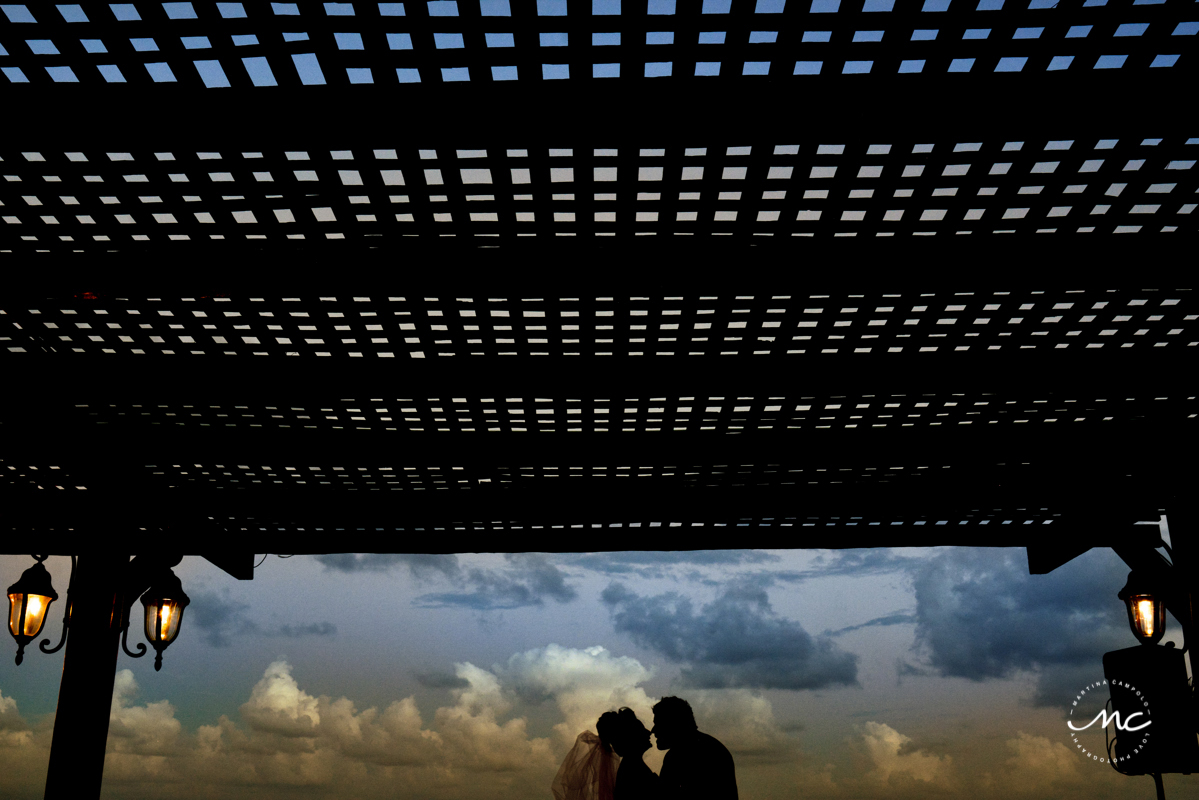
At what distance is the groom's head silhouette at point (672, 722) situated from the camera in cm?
439

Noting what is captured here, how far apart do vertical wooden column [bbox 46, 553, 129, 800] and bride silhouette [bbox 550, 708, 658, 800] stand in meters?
3.61

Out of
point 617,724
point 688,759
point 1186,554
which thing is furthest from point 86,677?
point 1186,554

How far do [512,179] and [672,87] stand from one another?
0.91m

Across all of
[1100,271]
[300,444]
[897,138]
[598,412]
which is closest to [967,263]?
[1100,271]

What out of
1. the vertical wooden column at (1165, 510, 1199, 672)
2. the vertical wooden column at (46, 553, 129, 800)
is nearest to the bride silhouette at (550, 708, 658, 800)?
the vertical wooden column at (46, 553, 129, 800)

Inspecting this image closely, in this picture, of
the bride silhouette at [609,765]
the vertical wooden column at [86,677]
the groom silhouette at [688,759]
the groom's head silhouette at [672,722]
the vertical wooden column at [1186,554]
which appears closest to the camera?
the groom silhouette at [688,759]

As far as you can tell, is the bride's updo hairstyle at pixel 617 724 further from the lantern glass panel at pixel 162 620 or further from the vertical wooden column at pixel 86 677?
the vertical wooden column at pixel 86 677

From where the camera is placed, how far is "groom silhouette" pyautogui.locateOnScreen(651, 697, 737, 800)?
423cm

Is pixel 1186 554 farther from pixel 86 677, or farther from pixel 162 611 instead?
pixel 86 677

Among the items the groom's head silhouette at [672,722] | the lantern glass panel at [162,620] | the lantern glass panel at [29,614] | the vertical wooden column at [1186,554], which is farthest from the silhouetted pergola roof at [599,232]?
the groom's head silhouette at [672,722]

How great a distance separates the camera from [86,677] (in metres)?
6.34

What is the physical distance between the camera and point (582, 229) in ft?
12.6

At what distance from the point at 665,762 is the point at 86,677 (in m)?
4.64

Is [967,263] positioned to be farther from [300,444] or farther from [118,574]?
[118,574]
